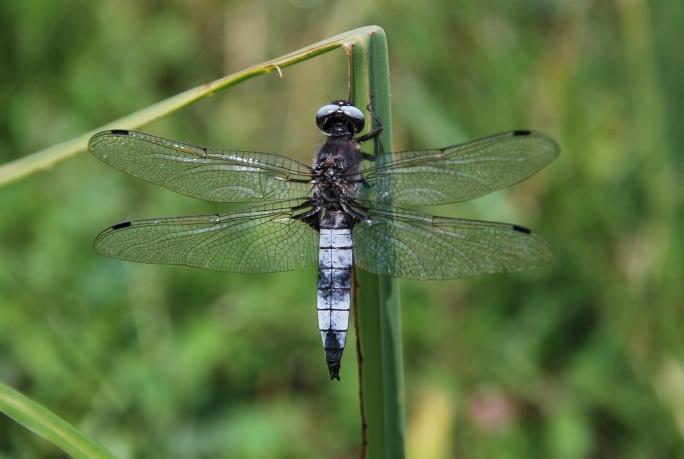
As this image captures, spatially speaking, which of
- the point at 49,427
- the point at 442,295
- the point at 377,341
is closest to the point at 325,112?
the point at 377,341

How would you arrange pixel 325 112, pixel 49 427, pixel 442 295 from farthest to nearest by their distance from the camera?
pixel 442 295 → pixel 325 112 → pixel 49 427

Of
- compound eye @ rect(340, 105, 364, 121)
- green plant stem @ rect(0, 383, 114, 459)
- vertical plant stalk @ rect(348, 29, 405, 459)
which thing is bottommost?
green plant stem @ rect(0, 383, 114, 459)

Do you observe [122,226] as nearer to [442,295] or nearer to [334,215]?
→ [334,215]

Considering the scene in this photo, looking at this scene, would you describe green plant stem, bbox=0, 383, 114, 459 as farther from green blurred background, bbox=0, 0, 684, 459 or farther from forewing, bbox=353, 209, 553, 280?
green blurred background, bbox=0, 0, 684, 459

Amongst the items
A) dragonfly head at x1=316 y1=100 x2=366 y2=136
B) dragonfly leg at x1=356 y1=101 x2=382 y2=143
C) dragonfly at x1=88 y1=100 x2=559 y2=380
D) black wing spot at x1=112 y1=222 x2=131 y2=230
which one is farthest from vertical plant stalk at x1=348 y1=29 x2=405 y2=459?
black wing spot at x1=112 y1=222 x2=131 y2=230

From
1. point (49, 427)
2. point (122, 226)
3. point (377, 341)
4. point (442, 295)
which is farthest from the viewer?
point (442, 295)

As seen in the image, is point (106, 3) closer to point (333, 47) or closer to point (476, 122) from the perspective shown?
point (476, 122)
